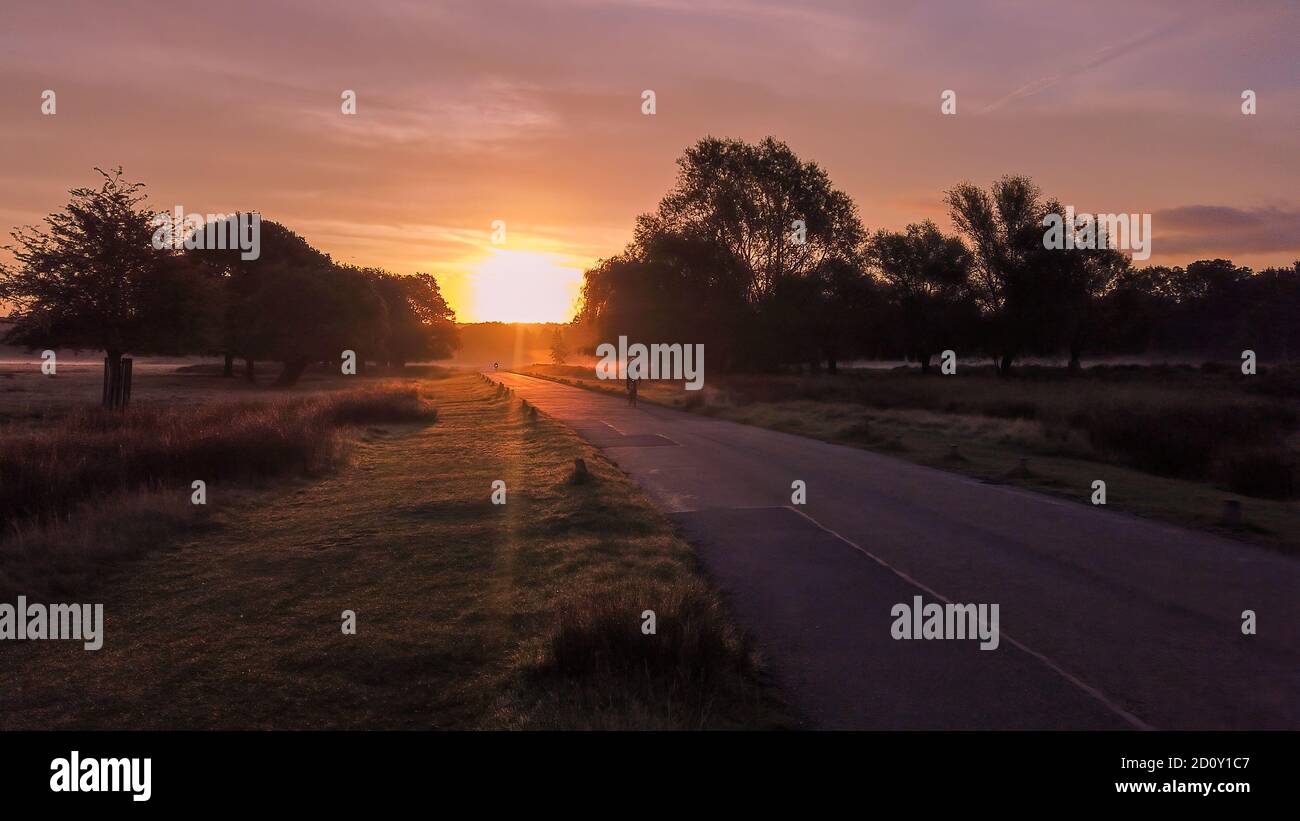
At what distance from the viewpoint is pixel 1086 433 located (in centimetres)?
2473

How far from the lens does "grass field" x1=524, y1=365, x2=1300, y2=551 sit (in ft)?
47.9

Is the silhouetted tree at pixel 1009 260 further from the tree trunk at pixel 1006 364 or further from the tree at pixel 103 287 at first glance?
the tree at pixel 103 287

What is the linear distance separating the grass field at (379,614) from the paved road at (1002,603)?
2.42ft

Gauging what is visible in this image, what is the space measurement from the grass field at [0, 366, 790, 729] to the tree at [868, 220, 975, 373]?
53.5 metres

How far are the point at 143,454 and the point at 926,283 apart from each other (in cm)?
6109

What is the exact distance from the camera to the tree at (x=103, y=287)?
2378cm

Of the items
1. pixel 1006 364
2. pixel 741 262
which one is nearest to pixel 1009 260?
pixel 1006 364

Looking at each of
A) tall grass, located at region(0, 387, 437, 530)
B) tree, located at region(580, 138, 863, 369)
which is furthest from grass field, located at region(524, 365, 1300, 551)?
tall grass, located at region(0, 387, 437, 530)

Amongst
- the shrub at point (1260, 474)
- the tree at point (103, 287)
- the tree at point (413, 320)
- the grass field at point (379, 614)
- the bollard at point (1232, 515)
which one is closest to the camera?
the grass field at point (379, 614)

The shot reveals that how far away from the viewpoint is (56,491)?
1202 centimetres

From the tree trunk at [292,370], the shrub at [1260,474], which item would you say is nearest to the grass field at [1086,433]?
the shrub at [1260,474]
